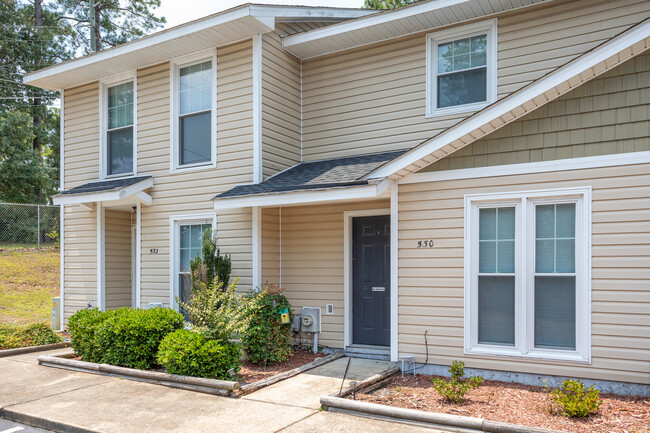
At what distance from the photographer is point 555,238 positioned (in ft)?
19.4

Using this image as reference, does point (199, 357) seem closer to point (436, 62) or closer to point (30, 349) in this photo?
point (30, 349)

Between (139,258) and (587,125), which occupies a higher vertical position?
(587,125)

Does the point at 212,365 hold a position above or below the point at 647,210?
below

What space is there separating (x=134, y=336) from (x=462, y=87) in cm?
618

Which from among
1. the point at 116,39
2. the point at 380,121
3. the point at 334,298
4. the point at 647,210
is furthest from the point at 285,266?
the point at 116,39

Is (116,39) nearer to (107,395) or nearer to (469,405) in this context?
(107,395)

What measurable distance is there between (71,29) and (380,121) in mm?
20261

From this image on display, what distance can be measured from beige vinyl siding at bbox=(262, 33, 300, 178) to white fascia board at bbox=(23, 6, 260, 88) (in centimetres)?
62

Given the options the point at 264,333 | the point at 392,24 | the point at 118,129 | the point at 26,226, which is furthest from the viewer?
the point at 26,226

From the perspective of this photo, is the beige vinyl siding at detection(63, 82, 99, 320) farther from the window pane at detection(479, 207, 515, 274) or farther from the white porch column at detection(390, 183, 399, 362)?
the window pane at detection(479, 207, 515, 274)

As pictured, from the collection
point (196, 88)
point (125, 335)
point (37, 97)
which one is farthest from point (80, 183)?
point (37, 97)

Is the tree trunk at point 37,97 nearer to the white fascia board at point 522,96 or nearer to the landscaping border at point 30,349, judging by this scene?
the landscaping border at point 30,349

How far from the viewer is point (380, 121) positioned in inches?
332

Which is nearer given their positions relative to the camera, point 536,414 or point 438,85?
point 536,414
